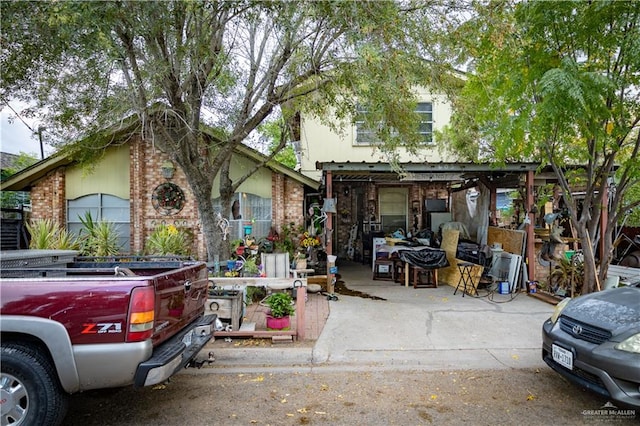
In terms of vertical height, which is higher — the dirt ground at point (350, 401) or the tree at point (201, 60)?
the tree at point (201, 60)

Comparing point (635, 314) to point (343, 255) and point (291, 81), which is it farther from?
point (343, 255)

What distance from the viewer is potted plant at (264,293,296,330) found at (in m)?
5.35

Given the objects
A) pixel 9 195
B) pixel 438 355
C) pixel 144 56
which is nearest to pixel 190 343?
pixel 438 355

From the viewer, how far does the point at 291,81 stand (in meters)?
6.80

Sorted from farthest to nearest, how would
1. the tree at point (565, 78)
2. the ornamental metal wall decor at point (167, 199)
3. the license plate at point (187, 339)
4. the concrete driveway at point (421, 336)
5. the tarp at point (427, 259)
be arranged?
the ornamental metal wall decor at point (167, 199)
the tarp at point (427, 259)
the tree at point (565, 78)
the concrete driveway at point (421, 336)
the license plate at point (187, 339)

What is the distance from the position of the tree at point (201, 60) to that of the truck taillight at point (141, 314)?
3.54 meters

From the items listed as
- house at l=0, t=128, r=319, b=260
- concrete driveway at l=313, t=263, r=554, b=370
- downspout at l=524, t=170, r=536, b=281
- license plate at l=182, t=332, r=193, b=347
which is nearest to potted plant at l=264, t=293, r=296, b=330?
concrete driveway at l=313, t=263, r=554, b=370

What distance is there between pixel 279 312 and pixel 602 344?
371 centimetres

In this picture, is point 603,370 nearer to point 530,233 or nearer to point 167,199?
point 530,233

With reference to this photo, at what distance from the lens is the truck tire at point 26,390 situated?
2.67 meters

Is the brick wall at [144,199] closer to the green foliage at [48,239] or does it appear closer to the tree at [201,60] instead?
the green foliage at [48,239]

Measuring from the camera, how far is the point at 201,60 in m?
6.27

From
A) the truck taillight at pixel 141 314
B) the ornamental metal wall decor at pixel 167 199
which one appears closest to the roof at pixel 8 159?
the ornamental metal wall decor at pixel 167 199

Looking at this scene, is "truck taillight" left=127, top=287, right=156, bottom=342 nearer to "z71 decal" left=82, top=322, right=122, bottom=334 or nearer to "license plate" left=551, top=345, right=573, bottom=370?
"z71 decal" left=82, top=322, right=122, bottom=334
